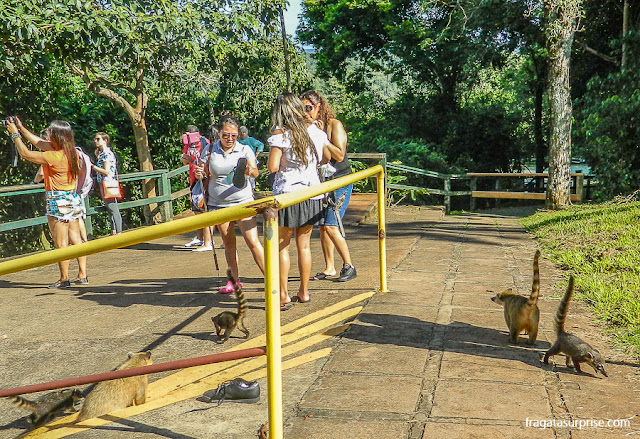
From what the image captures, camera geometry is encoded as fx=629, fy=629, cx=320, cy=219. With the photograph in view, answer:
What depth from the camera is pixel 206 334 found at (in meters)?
4.50

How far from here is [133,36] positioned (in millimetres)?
9359

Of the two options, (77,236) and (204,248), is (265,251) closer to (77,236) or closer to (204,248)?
(77,236)

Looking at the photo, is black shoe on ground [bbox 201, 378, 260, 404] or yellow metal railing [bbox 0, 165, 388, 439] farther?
black shoe on ground [bbox 201, 378, 260, 404]

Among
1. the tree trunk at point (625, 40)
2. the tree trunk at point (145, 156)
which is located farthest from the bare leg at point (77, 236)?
the tree trunk at point (625, 40)

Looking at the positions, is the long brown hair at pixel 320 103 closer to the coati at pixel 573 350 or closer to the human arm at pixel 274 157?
the human arm at pixel 274 157

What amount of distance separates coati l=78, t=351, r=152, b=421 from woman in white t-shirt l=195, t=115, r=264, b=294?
203 cm

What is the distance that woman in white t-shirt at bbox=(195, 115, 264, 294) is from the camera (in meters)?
5.25

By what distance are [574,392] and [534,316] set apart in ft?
2.45

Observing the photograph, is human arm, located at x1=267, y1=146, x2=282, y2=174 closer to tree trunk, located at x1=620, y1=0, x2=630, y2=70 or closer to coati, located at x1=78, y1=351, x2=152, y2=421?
coati, located at x1=78, y1=351, x2=152, y2=421

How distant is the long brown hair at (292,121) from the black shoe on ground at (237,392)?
7.03 ft

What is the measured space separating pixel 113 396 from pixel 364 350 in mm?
1469

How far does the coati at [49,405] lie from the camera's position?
10.6 ft

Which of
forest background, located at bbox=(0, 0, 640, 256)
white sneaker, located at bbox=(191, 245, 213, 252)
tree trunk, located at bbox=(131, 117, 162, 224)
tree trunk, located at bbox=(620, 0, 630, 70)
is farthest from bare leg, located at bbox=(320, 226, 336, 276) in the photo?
tree trunk, located at bbox=(620, 0, 630, 70)

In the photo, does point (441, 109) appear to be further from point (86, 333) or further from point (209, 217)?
point (209, 217)
